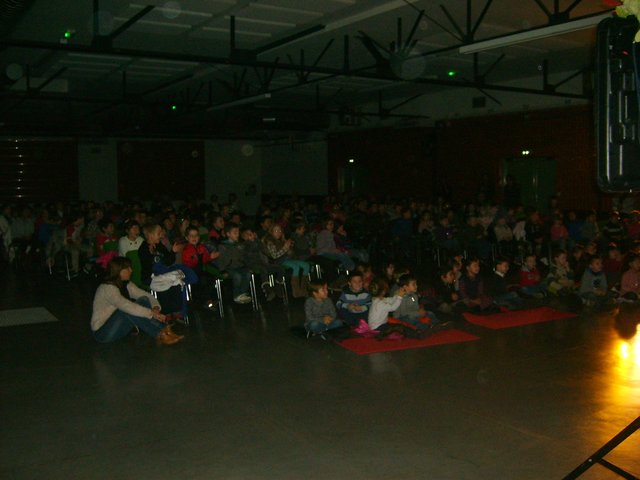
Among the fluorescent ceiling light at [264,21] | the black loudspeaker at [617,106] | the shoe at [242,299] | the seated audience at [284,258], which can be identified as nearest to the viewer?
the black loudspeaker at [617,106]

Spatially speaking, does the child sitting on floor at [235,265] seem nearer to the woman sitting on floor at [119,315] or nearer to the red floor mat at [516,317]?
the woman sitting on floor at [119,315]

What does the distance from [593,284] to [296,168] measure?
17.7 meters

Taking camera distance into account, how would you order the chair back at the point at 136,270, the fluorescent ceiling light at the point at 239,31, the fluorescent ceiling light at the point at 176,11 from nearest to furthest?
the chair back at the point at 136,270, the fluorescent ceiling light at the point at 176,11, the fluorescent ceiling light at the point at 239,31

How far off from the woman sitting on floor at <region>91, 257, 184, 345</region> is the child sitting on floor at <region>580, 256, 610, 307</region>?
5.55 meters

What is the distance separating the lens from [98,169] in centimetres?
2380

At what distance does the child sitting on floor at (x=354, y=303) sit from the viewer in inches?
296

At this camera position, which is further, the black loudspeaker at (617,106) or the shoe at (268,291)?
the shoe at (268,291)

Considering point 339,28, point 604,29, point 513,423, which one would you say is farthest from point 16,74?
point 604,29

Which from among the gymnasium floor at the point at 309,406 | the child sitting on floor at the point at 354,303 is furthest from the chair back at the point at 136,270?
the child sitting on floor at the point at 354,303

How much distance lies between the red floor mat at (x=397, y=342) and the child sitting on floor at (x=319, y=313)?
0.85ft

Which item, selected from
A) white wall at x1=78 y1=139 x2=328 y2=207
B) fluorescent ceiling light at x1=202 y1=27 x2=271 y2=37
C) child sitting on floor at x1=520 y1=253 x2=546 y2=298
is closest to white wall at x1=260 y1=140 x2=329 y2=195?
white wall at x1=78 y1=139 x2=328 y2=207

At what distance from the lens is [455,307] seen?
853 cm

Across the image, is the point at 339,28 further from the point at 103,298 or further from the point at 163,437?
the point at 163,437

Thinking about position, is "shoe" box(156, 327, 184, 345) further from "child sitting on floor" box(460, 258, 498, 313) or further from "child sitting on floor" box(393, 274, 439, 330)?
"child sitting on floor" box(460, 258, 498, 313)
